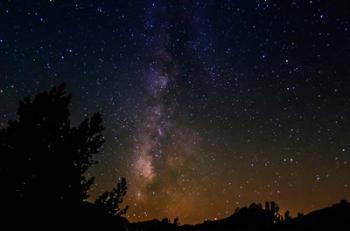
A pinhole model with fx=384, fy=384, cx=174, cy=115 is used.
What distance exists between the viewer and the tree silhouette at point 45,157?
24.0ft

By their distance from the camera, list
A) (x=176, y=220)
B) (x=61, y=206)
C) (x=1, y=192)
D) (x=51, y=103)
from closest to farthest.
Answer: (x=1, y=192), (x=61, y=206), (x=51, y=103), (x=176, y=220)

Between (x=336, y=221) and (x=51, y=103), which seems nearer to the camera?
(x=51, y=103)

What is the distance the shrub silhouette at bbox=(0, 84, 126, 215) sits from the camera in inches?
288

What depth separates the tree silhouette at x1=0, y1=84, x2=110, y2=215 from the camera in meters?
7.32

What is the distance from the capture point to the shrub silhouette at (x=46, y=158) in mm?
7324

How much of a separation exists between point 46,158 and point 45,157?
31 mm

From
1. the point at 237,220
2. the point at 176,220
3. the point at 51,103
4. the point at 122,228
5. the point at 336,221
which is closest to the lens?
the point at 51,103

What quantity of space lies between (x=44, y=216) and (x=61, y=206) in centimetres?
37

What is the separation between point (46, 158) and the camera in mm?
7668

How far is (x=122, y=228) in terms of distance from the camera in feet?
29.2

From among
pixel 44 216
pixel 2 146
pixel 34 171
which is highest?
pixel 2 146

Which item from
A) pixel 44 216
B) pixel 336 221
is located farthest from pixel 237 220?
pixel 44 216

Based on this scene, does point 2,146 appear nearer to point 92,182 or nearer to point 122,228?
point 92,182

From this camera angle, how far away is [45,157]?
25.2ft
